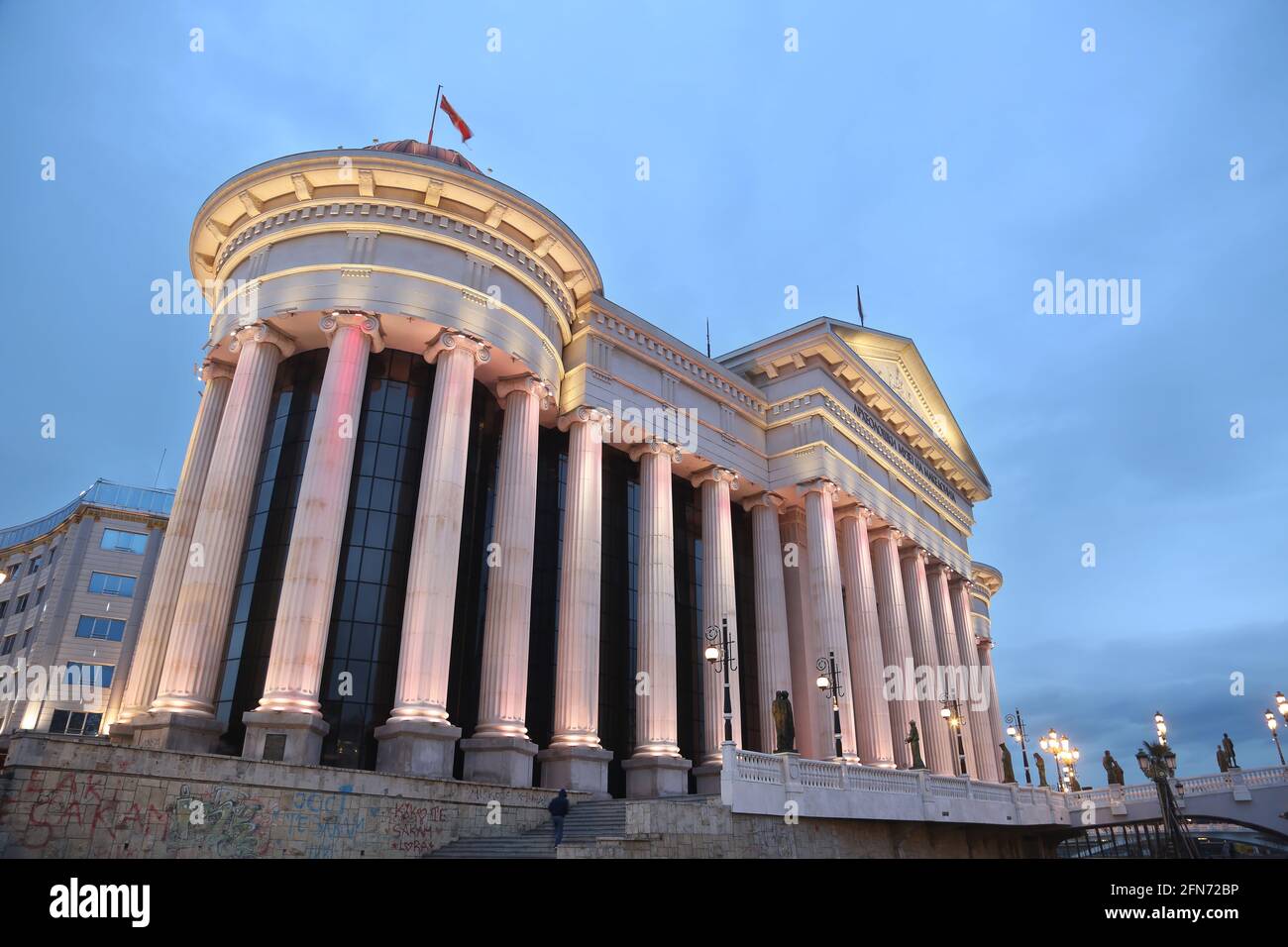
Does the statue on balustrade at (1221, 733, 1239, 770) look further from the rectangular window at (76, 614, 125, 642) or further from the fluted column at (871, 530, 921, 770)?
the rectangular window at (76, 614, 125, 642)

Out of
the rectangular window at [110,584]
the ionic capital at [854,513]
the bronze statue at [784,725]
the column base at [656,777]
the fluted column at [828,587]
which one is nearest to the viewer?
the bronze statue at [784,725]

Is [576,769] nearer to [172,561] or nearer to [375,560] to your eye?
[375,560]

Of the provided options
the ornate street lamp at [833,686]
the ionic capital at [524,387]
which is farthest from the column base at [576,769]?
the ionic capital at [524,387]

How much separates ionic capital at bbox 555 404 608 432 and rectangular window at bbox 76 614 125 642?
44.3 meters

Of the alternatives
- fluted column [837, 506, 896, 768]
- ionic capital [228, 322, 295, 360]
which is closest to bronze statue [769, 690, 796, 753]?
fluted column [837, 506, 896, 768]

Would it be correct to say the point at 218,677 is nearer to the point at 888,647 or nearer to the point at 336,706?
the point at 336,706

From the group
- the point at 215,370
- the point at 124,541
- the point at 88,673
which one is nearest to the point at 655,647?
the point at 215,370

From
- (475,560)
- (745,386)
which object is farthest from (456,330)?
(745,386)

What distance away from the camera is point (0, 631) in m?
60.1

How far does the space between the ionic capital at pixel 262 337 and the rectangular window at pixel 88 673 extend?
40.5 metres

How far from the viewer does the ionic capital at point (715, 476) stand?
34.7 meters

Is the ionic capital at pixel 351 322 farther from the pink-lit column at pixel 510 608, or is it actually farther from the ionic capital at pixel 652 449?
the ionic capital at pixel 652 449

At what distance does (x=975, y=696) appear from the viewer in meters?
45.4

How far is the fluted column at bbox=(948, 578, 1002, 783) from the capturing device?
4553 centimetres
